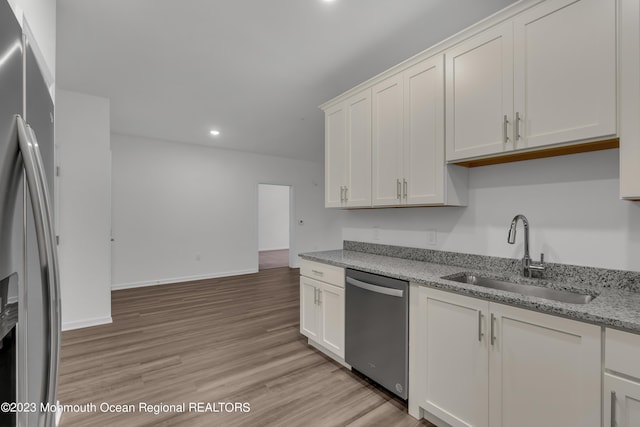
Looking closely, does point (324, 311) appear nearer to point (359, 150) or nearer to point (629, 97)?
point (359, 150)

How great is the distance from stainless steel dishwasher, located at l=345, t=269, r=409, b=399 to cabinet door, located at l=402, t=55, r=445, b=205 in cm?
71

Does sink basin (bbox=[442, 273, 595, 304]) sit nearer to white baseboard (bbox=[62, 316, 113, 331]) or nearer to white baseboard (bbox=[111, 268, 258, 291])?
white baseboard (bbox=[62, 316, 113, 331])

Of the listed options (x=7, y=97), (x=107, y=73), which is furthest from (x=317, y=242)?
(x=7, y=97)

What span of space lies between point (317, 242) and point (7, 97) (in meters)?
6.97

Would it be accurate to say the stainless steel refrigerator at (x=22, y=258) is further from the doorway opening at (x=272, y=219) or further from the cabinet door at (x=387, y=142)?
the doorway opening at (x=272, y=219)

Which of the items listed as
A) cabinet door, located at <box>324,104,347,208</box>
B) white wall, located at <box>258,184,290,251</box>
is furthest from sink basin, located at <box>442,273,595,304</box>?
white wall, located at <box>258,184,290,251</box>

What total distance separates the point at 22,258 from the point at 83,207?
334 cm

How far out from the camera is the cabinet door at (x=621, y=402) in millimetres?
1096

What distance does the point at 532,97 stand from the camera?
1.63m

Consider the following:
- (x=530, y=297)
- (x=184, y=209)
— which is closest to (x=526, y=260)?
(x=530, y=297)

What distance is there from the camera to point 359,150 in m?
2.71

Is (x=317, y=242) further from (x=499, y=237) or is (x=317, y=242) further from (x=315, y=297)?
(x=499, y=237)

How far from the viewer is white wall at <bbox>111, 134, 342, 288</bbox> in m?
Answer: 4.91

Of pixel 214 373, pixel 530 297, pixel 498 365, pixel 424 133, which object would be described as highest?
pixel 424 133
